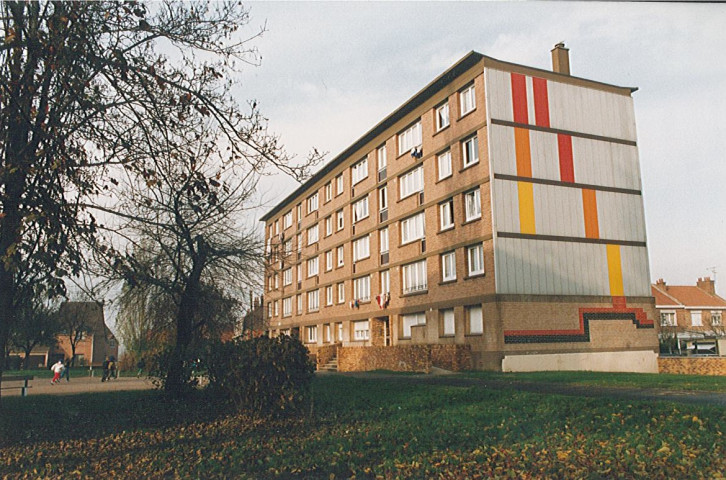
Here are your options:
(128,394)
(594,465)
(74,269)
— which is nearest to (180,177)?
(74,269)

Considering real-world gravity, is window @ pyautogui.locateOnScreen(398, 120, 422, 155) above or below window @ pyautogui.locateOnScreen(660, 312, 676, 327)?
above

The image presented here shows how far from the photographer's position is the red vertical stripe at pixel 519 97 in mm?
27016

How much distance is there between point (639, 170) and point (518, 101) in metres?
7.71

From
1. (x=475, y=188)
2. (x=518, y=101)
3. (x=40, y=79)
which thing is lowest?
(x=40, y=79)

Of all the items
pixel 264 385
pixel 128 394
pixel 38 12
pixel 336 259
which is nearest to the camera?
pixel 38 12

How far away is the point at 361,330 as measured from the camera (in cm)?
3934

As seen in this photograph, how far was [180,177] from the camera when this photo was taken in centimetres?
942

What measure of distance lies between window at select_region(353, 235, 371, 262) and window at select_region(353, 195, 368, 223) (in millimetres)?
1411

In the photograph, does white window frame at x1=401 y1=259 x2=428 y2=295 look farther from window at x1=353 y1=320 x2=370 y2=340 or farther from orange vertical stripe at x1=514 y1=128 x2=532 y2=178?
orange vertical stripe at x1=514 y1=128 x2=532 y2=178

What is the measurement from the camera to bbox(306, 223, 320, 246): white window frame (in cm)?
4841

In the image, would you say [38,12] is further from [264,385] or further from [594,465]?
[594,465]

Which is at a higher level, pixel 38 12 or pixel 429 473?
pixel 38 12

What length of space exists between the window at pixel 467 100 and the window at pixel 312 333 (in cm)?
2476

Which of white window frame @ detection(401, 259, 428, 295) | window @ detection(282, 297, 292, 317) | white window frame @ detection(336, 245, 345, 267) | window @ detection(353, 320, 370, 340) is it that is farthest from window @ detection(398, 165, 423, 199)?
window @ detection(282, 297, 292, 317)
